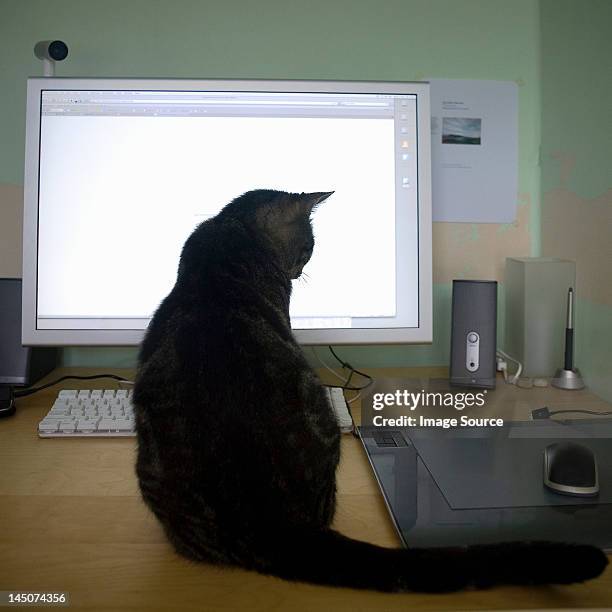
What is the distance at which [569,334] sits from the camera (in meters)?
1.07

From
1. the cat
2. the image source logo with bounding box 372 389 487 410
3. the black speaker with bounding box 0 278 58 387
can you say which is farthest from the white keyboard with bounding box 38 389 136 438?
the image source logo with bounding box 372 389 487 410

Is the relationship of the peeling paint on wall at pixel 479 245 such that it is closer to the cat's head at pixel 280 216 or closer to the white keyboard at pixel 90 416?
the cat's head at pixel 280 216

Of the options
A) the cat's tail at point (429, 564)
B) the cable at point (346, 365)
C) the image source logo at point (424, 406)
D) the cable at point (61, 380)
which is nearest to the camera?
the cat's tail at point (429, 564)

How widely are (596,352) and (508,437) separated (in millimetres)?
284

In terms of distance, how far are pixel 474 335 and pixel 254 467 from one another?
2.14 feet

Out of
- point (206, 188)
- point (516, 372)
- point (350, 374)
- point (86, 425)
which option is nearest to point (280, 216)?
point (206, 188)

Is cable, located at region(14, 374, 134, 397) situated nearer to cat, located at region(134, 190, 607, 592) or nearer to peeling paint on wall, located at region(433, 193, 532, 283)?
cat, located at region(134, 190, 607, 592)

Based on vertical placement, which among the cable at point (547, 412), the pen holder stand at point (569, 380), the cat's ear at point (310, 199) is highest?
the cat's ear at point (310, 199)

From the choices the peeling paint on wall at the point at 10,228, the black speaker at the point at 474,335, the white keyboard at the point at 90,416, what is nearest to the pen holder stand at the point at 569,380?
the black speaker at the point at 474,335

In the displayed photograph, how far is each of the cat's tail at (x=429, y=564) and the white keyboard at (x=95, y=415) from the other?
0.30 m

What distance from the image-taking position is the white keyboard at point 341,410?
85cm

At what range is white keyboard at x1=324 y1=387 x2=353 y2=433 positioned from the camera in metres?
0.85

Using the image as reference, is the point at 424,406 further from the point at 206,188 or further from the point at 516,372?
the point at 206,188

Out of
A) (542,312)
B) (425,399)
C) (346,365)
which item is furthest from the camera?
(346,365)
